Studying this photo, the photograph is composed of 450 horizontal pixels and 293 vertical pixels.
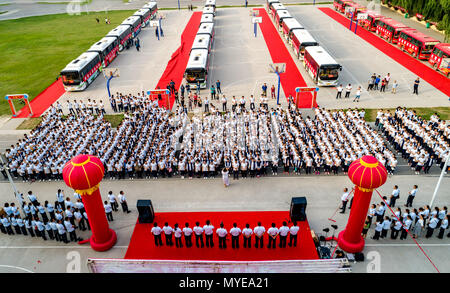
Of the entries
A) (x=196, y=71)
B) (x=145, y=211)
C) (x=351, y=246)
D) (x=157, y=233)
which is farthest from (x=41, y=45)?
(x=351, y=246)

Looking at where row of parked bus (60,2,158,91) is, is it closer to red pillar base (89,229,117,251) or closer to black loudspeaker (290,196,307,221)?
red pillar base (89,229,117,251)

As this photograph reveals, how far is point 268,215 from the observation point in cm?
1487

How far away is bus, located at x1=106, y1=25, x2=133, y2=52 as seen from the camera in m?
38.5

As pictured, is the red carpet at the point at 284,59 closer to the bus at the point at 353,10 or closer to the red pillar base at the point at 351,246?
the bus at the point at 353,10

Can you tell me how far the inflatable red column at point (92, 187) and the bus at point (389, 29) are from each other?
124 ft

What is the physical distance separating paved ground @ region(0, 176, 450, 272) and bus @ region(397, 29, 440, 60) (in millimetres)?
21535

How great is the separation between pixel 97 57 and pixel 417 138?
94.6 feet

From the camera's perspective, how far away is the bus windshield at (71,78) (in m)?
28.6

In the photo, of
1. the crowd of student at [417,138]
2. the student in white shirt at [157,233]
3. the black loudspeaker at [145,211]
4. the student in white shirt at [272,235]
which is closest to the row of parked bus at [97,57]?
the black loudspeaker at [145,211]

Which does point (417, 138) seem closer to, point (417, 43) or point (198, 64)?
point (198, 64)

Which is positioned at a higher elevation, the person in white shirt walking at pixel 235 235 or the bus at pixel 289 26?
the bus at pixel 289 26
